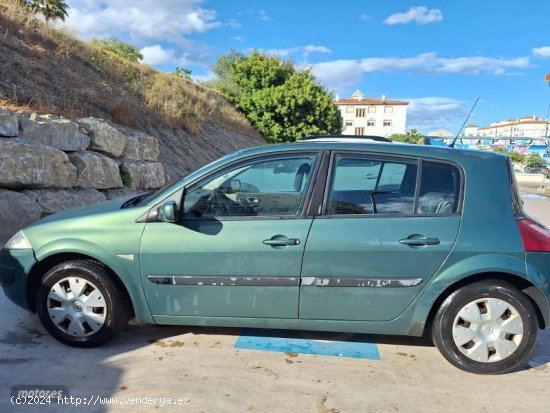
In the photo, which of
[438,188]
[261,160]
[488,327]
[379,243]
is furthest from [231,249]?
[488,327]

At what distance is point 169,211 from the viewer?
10.1ft

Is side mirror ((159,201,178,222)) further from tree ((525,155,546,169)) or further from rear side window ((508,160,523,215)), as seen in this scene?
tree ((525,155,546,169))

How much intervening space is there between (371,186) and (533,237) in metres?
1.17

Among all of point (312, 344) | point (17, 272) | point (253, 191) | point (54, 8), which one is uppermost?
point (54, 8)

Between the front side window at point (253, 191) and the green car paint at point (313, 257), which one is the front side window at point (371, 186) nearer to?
the green car paint at point (313, 257)

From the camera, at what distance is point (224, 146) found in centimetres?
1852

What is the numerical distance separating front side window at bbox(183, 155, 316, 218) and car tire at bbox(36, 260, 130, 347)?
0.87 meters

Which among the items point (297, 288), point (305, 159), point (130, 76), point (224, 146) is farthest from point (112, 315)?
point (224, 146)

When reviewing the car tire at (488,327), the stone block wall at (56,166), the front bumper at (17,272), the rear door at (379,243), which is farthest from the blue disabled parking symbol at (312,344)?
the stone block wall at (56,166)

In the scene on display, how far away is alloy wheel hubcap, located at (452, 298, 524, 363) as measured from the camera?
117 inches

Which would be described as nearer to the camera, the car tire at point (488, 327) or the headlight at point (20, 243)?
the car tire at point (488, 327)

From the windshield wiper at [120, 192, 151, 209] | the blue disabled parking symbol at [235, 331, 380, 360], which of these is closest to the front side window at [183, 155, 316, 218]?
the windshield wiper at [120, 192, 151, 209]

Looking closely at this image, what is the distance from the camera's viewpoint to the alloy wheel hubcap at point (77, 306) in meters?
3.28

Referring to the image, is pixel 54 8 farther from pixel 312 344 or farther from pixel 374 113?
pixel 374 113
